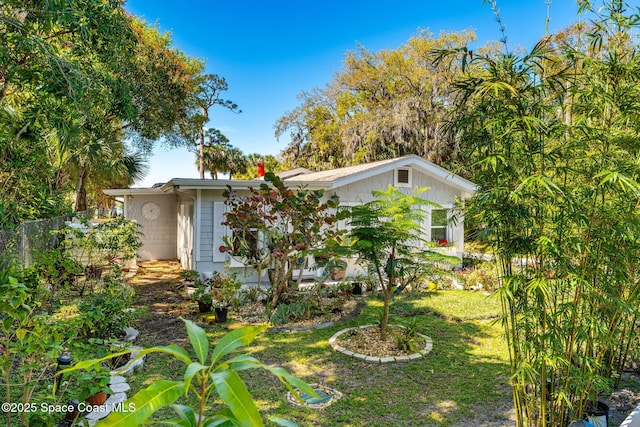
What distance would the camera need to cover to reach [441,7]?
19.1 metres

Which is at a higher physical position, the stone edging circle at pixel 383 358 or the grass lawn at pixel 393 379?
the stone edging circle at pixel 383 358

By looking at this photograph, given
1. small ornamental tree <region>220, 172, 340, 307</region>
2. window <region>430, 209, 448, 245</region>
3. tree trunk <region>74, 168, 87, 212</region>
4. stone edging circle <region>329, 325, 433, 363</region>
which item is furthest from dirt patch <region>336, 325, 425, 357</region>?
tree trunk <region>74, 168, 87, 212</region>

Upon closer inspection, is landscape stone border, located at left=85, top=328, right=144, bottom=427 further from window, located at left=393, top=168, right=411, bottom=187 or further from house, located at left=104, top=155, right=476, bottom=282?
window, located at left=393, top=168, right=411, bottom=187

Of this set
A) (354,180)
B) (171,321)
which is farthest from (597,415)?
(354,180)

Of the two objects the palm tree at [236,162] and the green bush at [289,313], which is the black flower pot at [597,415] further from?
the palm tree at [236,162]

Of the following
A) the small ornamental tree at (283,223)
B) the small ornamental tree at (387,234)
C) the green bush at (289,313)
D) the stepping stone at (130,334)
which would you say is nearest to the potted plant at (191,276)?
the small ornamental tree at (283,223)

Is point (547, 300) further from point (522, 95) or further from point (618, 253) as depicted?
point (522, 95)

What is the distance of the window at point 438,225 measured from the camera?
11.4 meters

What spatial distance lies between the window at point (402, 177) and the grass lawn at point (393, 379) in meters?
4.93

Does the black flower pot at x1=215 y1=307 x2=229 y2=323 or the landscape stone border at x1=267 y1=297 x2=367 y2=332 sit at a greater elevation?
the black flower pot at x1=215 y1=307 x2=229 y2=323

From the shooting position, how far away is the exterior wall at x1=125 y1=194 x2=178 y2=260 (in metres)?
14.4

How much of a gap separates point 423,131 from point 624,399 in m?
17.7

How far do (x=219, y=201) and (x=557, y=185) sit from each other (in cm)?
789

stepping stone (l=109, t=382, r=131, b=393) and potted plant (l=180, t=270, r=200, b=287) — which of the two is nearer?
stepping stone (l=109, t=382, r=131, b=393)
